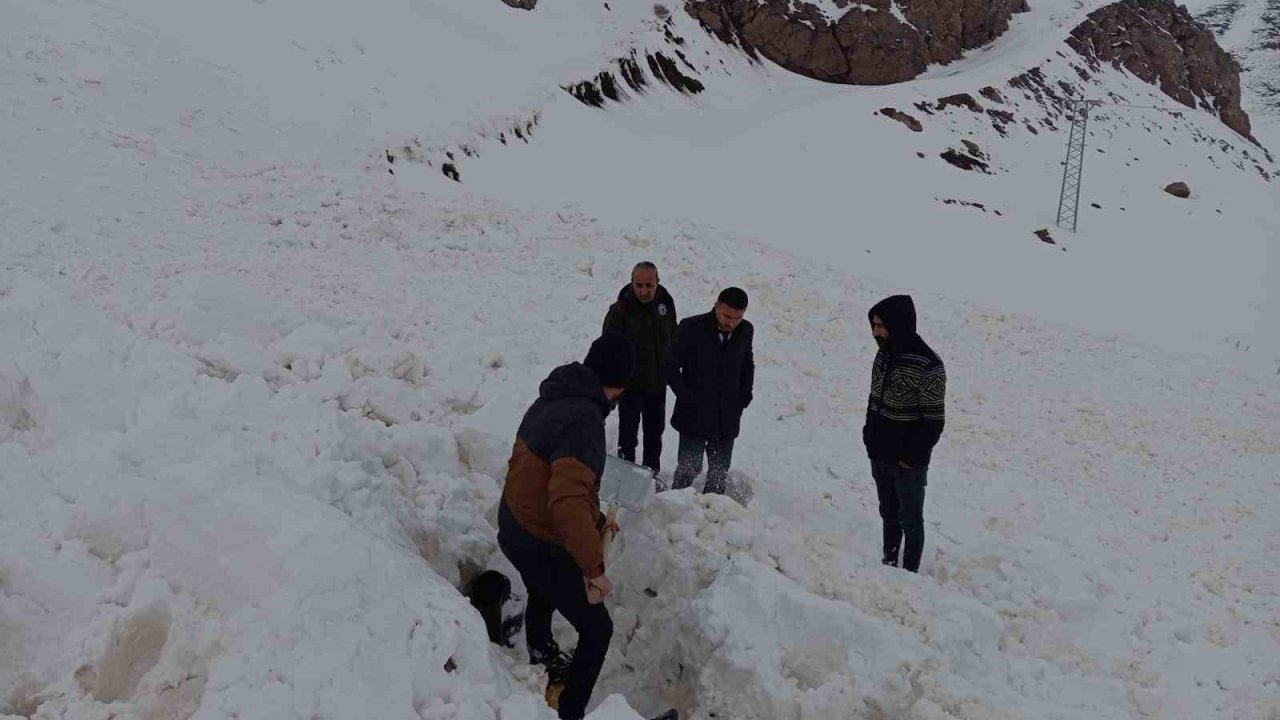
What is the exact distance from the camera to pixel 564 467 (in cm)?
345

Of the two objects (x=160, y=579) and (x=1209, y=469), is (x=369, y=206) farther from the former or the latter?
(x=1209, y=469)

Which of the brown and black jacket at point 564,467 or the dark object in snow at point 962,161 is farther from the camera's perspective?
the dark object in snow at point 962,161

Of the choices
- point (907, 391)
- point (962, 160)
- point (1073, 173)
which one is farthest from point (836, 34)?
point (907, 391)

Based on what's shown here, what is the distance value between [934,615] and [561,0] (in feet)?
84.1

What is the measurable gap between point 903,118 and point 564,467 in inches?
1215

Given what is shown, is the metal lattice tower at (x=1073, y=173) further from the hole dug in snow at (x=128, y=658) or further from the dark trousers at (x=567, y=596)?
the hole dug in snow at (x=128, y=658)

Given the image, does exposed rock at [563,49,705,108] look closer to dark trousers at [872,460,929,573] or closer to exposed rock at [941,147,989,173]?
exposed rock at [941,147,989,173]

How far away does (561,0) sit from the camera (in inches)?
Result: 1048

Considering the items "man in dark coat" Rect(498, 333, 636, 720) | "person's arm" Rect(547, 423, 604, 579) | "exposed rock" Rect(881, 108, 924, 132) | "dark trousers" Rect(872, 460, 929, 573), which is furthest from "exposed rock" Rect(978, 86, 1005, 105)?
"person's arm" Rect(547, 423, 604, 579)

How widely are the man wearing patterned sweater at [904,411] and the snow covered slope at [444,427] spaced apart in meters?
0.59

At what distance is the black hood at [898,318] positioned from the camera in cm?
535

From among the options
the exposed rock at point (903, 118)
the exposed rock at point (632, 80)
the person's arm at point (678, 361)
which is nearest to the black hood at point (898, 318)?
the person's arm at point (678, 361)

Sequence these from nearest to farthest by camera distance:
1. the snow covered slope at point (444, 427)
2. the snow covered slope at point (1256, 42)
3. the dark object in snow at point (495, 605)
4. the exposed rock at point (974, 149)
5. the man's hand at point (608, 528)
A: the snow covered slope at point (444, 427), the man's hand at point (608, 528), the dark object in snow at point (495, 605), the exposed rock at point (974, 149), the snow covered slope at point (1256, 42)

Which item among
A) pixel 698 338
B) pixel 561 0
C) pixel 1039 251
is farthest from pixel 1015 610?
pixel 561 0
